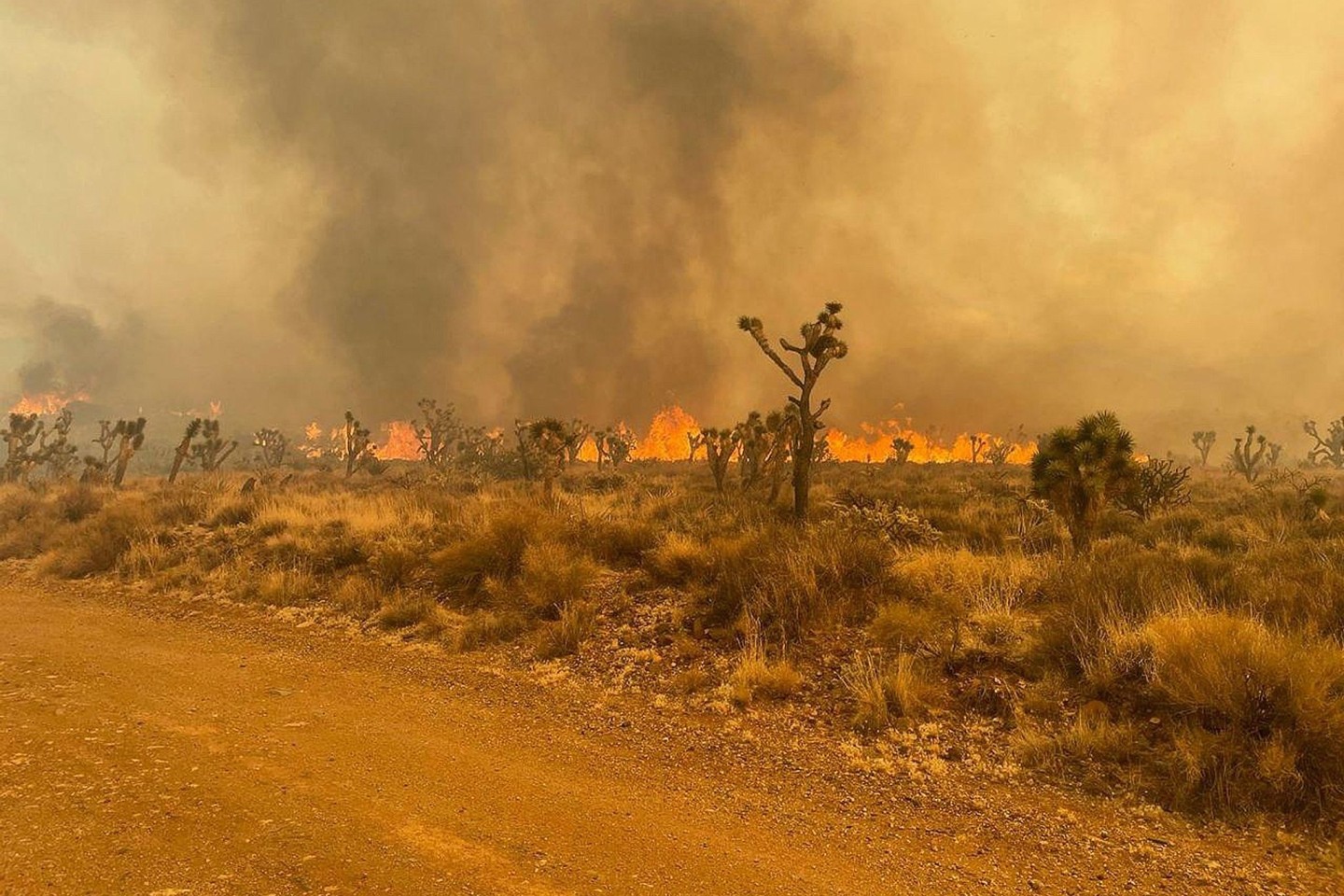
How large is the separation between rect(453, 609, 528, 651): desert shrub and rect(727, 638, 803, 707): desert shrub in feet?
11.3

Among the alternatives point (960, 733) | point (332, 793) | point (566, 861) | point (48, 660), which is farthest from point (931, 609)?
point (48, 660)

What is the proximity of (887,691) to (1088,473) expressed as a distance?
29.5 feet

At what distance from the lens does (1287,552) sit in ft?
33.6

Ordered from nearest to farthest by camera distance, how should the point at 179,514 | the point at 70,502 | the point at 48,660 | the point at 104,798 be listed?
the point at 104,798 < the point at 48,660 < the point at 179,514 < the point at 70,502

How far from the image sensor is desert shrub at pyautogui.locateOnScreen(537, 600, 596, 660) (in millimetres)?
8078

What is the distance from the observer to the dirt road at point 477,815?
3.75 metres

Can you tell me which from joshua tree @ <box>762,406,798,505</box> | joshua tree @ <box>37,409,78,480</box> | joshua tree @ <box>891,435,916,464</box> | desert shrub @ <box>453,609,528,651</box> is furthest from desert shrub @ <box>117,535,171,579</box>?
joshua tree @ <box>891,435,916,464</box>

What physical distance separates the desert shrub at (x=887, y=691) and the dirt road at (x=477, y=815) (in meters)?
0.88

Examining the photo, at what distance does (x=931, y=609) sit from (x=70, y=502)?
26226mm

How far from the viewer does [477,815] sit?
14.5 ft

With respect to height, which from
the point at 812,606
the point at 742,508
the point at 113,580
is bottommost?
the point at 113,580

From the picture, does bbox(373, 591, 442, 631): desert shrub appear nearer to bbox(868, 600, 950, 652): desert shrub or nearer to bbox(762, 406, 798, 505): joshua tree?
bbox(868, 600, 950, 652): desert shrub

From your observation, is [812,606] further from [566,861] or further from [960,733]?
[566,861]

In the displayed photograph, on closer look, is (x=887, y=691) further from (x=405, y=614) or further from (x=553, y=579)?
(x=405, y=614)
